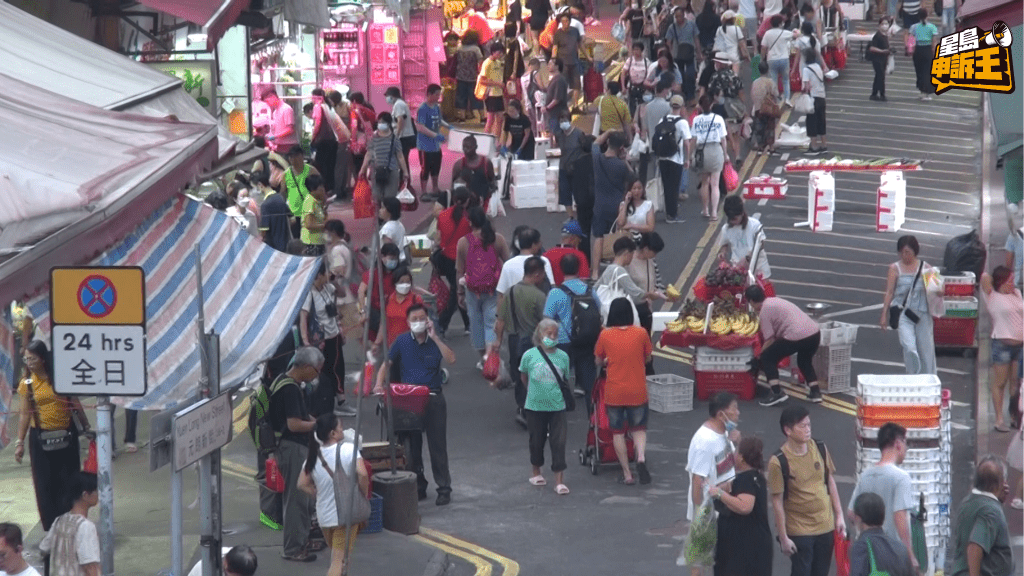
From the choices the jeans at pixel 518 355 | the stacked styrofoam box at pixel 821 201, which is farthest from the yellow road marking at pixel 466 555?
the stacked styrofoam box at pixel 821 201

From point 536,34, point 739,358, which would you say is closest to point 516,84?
point 536,34

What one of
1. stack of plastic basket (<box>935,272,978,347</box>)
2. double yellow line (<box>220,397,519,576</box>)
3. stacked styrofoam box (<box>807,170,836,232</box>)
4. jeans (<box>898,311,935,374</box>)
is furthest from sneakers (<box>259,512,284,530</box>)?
stacked styrofoam box (<box>807,170,836,232</box>)

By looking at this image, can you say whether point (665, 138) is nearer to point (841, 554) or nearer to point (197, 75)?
point (197, 75)

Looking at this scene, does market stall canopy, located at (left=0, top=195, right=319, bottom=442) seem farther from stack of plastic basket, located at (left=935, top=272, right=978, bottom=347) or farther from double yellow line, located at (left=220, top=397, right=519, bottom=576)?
stack of plastic basket, located at (left=935, top=272, right=978, bottom=347)

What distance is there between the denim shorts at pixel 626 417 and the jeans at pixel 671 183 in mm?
9584

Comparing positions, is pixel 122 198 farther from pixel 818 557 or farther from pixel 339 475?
pixel 818 557

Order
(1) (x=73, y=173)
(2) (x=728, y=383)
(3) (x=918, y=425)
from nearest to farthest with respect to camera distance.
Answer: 1. (1) (x=73, y=173)
2. (3) (x=918, y=425)
3. (2) (x=728, y=383)

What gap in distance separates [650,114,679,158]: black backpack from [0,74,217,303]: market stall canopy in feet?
37.1

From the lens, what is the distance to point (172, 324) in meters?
10.3

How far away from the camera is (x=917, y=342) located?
1638 centimetres

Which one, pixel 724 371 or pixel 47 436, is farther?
pixel 724 371

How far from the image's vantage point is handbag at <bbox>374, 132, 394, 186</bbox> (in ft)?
76.9

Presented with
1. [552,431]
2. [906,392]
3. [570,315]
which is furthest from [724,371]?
[906,392]

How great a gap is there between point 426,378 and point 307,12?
8.88m
